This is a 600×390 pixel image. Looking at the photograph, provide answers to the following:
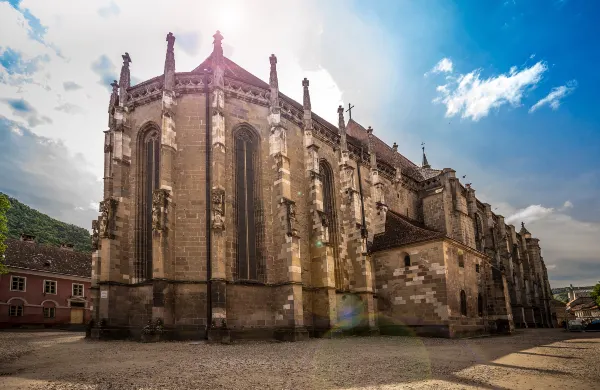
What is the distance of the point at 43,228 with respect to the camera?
62594 millimetres

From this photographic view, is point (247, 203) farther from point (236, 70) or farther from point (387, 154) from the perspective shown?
point (387, 154)

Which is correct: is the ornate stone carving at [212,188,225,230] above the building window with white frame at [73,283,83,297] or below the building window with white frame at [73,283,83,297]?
above

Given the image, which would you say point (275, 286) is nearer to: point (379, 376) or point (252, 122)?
point (252, 122)

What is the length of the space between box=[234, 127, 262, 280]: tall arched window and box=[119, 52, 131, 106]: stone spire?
6.29 meters

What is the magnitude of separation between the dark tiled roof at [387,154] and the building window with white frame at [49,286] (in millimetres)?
31579

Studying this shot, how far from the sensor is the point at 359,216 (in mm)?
26516

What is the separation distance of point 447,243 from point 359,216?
5.80 metres

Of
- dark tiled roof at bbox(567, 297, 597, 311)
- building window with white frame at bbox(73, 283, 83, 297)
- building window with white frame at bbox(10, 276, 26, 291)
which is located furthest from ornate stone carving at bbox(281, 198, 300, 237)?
dark tiled roof at bbox(567, 297, 597, 311)

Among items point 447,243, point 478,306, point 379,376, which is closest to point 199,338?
point 379,376

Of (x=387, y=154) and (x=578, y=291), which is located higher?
(x=387, y=154)

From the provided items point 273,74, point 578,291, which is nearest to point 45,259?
point 273,74

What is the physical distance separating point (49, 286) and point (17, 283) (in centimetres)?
292

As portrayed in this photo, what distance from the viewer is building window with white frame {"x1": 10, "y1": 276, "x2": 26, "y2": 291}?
35491 millimetres

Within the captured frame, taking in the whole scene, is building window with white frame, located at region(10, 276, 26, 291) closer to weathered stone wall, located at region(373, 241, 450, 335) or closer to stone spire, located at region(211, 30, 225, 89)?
stone spire, located at region(211, 30, 225, 89)
